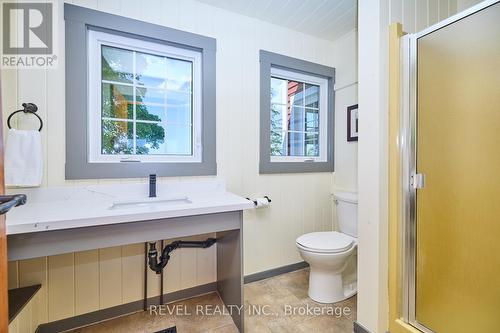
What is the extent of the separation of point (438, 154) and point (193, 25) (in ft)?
6.06

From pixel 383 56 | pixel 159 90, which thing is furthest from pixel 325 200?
pixel 159 90

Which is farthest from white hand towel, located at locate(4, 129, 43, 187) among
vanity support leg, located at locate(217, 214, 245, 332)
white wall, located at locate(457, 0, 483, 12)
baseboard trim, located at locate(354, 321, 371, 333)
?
white wall, located at locate(457, 0, 483, 12)

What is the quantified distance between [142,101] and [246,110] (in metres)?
0.81

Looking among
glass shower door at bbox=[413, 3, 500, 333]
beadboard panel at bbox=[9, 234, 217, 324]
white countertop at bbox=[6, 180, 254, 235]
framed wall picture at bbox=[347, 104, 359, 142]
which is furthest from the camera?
framed wall picture at bbox=[347, 104, 359, 142]

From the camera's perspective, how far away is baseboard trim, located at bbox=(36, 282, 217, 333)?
1.44m

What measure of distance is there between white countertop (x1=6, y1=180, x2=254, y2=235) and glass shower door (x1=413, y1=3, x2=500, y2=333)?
105 cm

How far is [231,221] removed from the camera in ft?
4.53

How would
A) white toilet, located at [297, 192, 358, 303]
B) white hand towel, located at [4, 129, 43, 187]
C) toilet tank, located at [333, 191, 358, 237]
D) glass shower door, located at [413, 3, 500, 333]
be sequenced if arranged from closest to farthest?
1. glass shower door, located at [413, 3, 500, 333]
2. white hand towel, located at [4, 129, 43, 187]
3. white toilet, located at [297, 192, 358, 303]
4. toilet tank, located at [333, 191, 358, 237]

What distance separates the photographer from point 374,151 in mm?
1306

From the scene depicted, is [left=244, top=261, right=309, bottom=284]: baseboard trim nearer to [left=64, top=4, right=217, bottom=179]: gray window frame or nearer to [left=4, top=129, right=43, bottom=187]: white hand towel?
[left=64, top=4, right=217, bottom=179]: gray window frame

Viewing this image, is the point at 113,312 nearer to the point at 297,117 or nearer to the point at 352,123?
the point at 297,117

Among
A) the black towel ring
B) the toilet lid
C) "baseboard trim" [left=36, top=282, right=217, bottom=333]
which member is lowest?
"baseboard trim" [left=36, top=282, right=217, bottom=333]

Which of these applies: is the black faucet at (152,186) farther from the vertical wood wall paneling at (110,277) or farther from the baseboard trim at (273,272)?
the baseboard trim at (273,272)

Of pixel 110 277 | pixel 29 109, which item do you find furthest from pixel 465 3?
pixel 110 277
